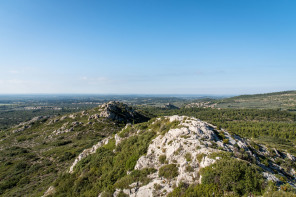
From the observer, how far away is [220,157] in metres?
16.7

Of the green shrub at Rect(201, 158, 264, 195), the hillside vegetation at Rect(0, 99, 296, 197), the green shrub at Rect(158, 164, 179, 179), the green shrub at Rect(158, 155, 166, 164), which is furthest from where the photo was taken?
the green shrub at Rect(158, 155, 166, 164)

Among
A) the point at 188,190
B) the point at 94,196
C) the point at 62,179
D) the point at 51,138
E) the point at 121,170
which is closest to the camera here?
the point at 188,190

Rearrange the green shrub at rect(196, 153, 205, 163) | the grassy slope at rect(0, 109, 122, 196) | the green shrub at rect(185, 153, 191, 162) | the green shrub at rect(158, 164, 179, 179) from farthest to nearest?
the grassy slope at rect(0, 109, 122, 196) → the green shrub at rect(185, 153, 191, 162) → the green shrub at rect(158, 164, 179, 179) → the green shrub at rect(196, 153, 205, 163)

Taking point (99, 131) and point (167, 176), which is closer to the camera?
point (167, 176)

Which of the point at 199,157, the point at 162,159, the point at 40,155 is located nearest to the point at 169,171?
the point at 162,159

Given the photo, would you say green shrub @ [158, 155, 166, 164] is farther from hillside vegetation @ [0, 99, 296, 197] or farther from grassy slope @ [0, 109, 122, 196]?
grassy slope @ [0, 109, 122, 196]

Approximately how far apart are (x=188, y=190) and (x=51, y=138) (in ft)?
302

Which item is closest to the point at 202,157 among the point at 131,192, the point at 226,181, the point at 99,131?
the point at 226,181

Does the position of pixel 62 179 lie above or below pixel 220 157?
below

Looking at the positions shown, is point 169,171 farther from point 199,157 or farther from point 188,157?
point 199,157

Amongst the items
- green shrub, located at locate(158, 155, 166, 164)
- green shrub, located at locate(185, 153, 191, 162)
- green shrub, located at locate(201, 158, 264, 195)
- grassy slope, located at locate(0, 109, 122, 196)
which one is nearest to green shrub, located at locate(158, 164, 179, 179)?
green shrub, located at locate(158, 155, 166, 164)

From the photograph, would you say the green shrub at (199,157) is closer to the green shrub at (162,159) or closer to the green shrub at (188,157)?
the green shrub at (188,157)

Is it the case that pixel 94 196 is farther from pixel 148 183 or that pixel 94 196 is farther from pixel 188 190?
pixel 188 190

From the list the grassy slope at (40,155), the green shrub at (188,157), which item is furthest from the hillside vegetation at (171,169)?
the grassy slope at (40,155)
